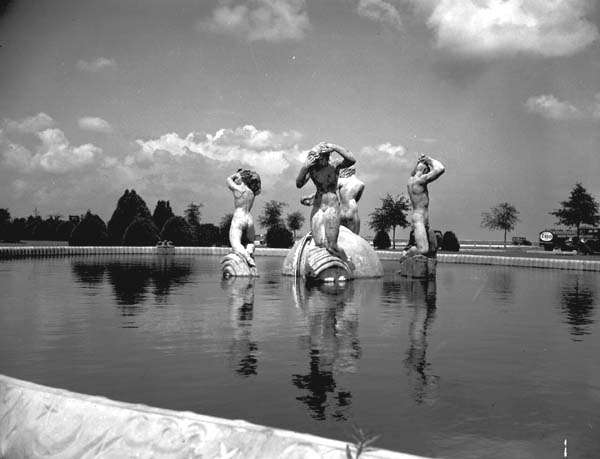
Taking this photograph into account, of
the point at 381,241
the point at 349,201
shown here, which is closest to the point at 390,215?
the point at 381,241

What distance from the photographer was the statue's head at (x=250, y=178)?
19.3m

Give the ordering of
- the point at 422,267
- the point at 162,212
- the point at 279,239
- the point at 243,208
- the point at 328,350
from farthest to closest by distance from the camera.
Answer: the point at 162,212 → the point at 279,239 → the point at 422,267 → the point at 243,208 → the point at 328,350

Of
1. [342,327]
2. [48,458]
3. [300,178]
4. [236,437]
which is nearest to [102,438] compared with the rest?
[48,458]

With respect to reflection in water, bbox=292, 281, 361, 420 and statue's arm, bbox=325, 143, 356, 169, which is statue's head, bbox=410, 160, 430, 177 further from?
reflection in water, bbox=292, 281, 361, 420

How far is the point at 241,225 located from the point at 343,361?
12282 millimetres

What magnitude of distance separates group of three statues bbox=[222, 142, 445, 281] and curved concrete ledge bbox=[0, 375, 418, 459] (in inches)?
518

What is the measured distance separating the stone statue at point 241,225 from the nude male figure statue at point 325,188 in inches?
99.5

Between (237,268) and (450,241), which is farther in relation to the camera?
(450,241)

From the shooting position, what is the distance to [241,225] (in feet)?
61.7

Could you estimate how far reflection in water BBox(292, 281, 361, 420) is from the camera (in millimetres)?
5191

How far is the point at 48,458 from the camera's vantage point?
11.5 feet

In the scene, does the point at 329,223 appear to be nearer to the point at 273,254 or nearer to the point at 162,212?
the point at 273,254

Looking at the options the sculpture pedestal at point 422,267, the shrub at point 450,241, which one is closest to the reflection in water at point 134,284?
the sculpture pedestal at point 422,267

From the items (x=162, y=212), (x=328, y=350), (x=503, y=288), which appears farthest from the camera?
(x=162, y=212)
